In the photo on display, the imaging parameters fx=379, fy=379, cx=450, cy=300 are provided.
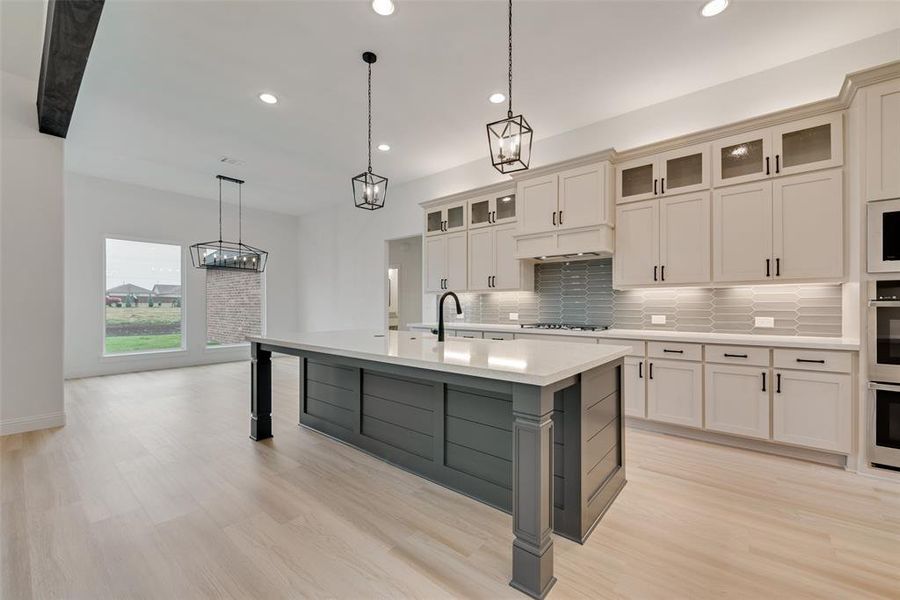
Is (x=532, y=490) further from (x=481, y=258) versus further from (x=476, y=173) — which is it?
(x=476, y=173)

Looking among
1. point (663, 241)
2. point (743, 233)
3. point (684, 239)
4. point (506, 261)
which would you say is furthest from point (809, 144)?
point (506, 261)

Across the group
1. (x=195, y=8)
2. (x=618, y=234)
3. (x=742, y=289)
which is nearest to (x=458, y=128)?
(x=618, y=234)

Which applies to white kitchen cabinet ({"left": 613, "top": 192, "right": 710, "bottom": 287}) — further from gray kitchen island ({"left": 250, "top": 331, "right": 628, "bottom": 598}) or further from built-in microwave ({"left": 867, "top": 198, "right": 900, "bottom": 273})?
gray kitchen island ({"left": 250, "top": 331, "right": 628, "bottom": 598})

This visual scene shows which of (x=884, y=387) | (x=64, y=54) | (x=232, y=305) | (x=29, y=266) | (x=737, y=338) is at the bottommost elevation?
(x=884, y=387)

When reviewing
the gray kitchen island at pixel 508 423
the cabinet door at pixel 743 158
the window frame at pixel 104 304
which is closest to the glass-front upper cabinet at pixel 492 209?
the cabinet door at pixel 743 158

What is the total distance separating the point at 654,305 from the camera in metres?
3.90

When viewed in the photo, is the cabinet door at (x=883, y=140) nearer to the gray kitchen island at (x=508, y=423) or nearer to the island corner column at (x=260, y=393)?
the gray kitchen island at (x=508, y=423)

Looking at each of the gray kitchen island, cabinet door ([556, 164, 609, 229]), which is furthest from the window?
cabinet door ([556, 164, 609, 229])

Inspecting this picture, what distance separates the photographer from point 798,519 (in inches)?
81.4

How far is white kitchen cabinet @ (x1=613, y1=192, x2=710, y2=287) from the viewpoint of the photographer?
3387 mm

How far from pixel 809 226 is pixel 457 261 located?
3550 millimetres

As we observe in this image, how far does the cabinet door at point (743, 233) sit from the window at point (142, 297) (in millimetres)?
8099

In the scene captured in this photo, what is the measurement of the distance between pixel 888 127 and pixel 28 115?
6.93 metres

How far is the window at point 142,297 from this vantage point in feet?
20.6
